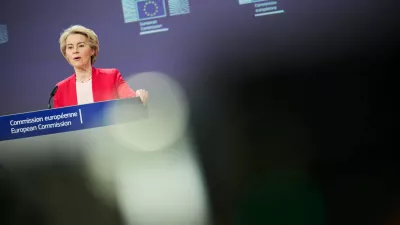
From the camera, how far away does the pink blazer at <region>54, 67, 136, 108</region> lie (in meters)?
2.29

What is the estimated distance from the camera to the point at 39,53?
7.80ft

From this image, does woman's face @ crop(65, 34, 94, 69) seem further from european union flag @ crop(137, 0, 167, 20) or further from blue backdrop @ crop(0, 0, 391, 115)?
european union flag @ crop(137, 0, 167, 20)

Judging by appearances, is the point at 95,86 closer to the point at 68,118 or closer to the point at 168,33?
the point at 68,118

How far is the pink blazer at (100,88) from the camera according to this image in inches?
90.4

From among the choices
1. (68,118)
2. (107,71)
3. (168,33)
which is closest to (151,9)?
(168,33)

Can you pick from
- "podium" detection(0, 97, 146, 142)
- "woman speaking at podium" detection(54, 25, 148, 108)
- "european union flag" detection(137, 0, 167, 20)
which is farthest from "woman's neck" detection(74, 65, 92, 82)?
"european union flag" detection(137, 0, 167, 20)

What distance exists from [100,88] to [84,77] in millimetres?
109

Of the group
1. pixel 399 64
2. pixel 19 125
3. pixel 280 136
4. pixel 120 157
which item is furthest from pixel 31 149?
pixel 399 64

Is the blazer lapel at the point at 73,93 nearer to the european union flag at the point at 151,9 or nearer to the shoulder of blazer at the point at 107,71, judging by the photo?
the shoulder of blazer at the point at 107,71

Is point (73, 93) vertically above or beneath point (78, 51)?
beneath

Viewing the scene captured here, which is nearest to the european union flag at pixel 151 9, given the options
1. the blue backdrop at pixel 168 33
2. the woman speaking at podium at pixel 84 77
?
the blue backdrop at pixel 168 33

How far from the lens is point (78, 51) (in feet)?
7.63

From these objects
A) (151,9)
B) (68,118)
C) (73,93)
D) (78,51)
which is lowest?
(68,118)

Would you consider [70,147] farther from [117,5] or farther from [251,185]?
[251,185]
